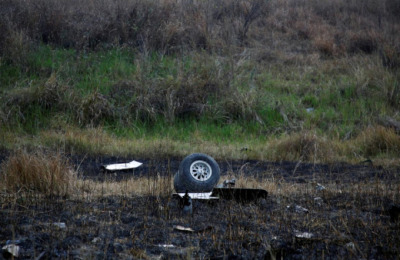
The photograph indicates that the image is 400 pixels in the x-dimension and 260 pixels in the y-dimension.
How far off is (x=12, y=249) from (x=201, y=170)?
308 cm

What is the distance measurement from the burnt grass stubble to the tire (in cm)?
43

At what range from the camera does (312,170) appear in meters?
9.28

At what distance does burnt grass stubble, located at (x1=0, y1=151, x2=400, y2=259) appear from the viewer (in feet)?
13.4

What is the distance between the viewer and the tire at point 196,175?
6.30 meters

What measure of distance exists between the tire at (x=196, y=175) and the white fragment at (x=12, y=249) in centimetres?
272

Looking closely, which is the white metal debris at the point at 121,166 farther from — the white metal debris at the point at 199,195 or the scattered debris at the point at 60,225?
the scattered debris at the point at 60,225

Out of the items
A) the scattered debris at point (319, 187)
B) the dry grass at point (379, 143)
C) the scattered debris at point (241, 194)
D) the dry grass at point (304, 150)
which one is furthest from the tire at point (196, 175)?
the dry grass at point (379, 143)

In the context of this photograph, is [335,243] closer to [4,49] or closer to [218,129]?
[218,129]

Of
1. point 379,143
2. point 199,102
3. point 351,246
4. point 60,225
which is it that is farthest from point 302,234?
point 199,102

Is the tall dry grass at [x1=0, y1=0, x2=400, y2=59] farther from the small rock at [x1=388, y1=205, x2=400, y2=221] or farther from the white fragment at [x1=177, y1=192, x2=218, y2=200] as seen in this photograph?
the small rock at [x1=388, y1=205, x2=400, y2=221]

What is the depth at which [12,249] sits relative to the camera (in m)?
3.88

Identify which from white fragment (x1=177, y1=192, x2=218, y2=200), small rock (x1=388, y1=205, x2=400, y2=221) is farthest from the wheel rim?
small rock (x1=388, y1=205, x2=400, y2=221)

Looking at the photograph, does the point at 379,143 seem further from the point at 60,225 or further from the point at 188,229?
the point at 60,225

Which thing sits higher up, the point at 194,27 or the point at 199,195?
the point at 194,27
